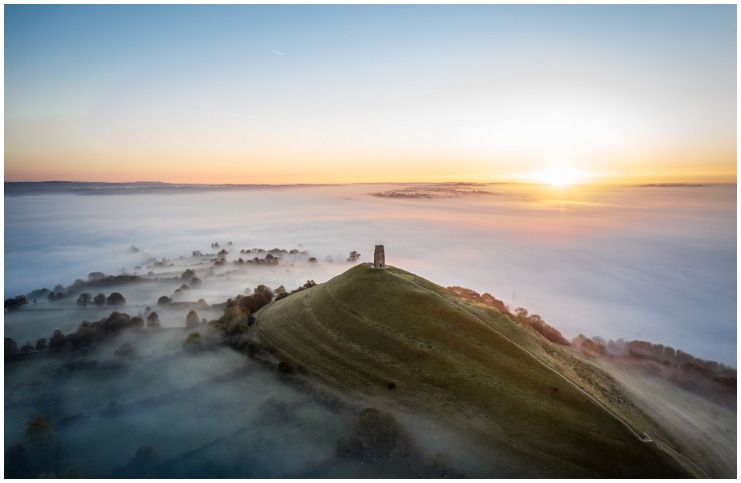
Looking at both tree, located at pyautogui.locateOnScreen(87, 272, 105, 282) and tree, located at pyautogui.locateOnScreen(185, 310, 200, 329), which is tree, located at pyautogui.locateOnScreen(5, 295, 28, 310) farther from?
tree, located at pyautogui.locateOnScreen(185, 310, 200, 329)

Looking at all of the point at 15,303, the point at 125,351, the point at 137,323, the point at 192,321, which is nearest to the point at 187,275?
the point at 15,303

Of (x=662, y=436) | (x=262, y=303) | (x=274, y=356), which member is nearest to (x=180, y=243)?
(x=262, y=303)

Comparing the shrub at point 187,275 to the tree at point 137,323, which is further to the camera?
the shrub at point 187,275

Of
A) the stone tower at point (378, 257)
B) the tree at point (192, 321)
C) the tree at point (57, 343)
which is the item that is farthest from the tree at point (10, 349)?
the stone tower at point (378, 257)

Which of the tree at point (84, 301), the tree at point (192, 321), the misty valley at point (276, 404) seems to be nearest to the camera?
the misty valley at point (276, 404)

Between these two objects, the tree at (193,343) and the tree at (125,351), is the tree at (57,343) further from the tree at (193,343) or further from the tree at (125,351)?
the tree at (193,343)

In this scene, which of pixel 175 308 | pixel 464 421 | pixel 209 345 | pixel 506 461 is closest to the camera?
pixel 506 461

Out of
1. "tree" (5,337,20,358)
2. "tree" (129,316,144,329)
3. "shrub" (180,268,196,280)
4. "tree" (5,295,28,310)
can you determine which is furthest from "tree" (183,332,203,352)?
"shrub" (180,268,196,280)

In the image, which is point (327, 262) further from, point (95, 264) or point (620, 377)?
point (620, 377)
